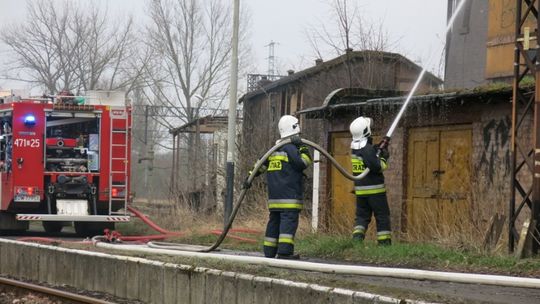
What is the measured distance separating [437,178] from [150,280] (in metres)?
5.32

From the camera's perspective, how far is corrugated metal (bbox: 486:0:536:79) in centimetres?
1472

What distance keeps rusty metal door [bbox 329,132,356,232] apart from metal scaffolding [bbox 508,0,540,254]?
13.5 ft

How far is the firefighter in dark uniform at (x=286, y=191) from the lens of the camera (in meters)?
9.61

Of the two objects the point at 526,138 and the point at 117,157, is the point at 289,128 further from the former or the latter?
the point at 117,157

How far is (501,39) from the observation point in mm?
15008

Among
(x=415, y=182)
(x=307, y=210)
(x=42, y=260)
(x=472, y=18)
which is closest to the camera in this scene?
(x=42, y=260)

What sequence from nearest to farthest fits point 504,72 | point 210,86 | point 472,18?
point 504,72
point 472,18
point 210,86

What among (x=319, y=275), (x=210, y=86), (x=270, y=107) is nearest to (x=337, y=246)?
(x=319, y=275)

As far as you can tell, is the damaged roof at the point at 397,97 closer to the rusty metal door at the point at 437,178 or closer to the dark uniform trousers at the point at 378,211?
the rusty metal door at the point at 437,178

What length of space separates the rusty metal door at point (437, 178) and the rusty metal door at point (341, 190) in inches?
61.3

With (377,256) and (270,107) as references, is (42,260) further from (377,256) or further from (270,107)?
(270,107)

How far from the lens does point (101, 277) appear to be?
412 inches

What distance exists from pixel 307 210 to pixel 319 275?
341 inches

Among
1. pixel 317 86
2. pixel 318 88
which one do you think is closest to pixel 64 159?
pixel 318 88
